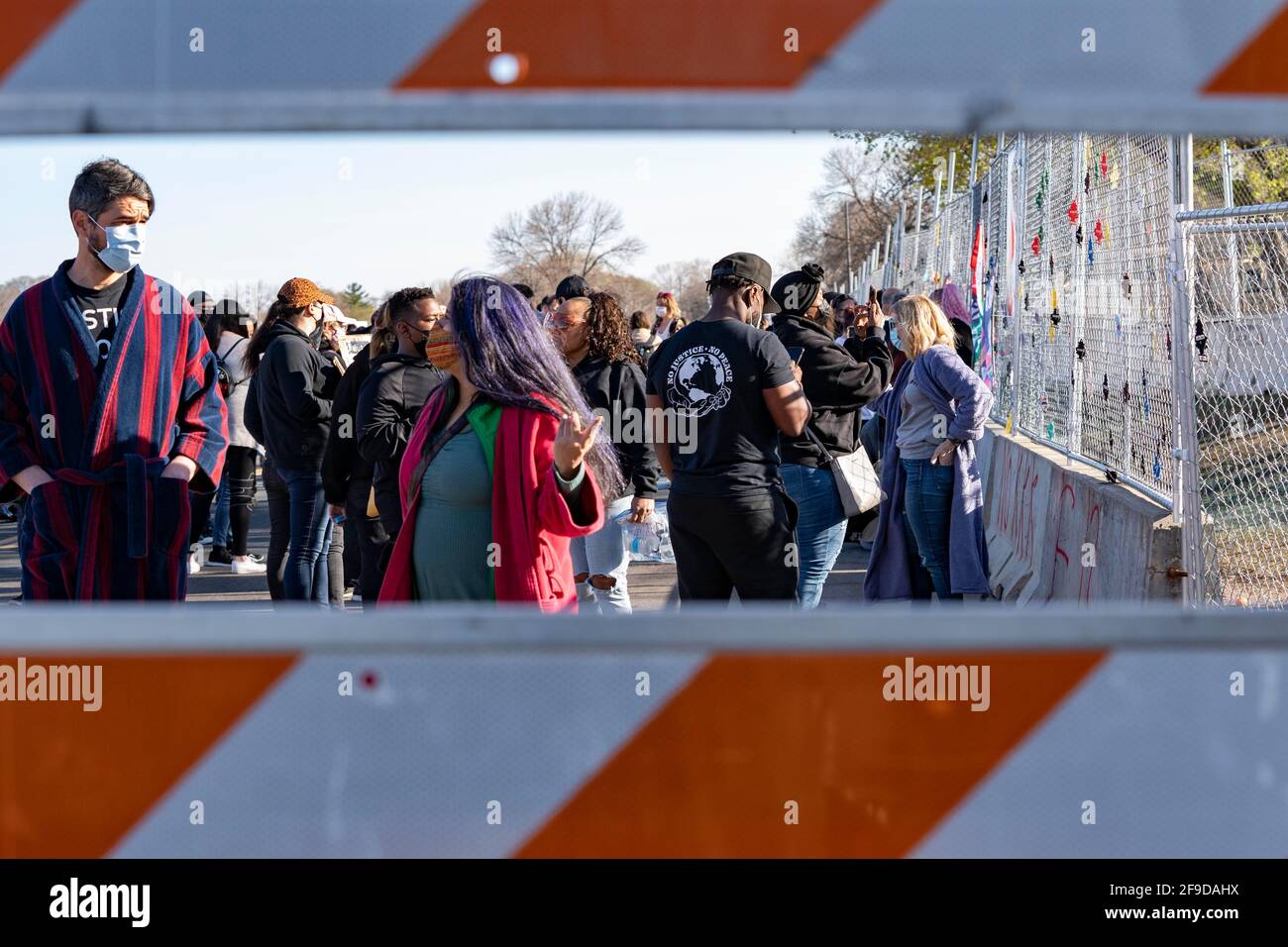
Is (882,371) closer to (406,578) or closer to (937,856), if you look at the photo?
(406,578)

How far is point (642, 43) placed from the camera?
1531 millimetres

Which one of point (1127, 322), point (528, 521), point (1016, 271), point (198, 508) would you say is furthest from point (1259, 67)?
point (1016, 271)

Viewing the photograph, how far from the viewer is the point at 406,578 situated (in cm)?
340

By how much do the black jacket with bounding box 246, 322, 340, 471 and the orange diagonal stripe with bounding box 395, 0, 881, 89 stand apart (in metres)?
5.86

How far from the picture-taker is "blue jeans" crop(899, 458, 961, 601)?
7223 millimetres

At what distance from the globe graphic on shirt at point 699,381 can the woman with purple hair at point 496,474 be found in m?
1.65

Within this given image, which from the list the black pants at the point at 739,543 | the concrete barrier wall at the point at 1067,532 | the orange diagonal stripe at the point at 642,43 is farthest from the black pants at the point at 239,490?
the orange diagonal stripe at the point at 642,43

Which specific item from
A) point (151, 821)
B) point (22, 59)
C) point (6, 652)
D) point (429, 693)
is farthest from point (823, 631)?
point (22, 59)

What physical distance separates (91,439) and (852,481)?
4.03m

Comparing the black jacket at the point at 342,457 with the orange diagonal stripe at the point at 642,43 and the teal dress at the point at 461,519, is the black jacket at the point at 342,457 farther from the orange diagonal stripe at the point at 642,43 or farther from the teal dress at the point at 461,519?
the orange diagonal stripe at the point at 642,43

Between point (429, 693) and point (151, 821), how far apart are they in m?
0.37

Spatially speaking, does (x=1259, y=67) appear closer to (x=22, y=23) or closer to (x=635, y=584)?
(x=22, y=23)

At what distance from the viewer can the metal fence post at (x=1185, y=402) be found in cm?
546

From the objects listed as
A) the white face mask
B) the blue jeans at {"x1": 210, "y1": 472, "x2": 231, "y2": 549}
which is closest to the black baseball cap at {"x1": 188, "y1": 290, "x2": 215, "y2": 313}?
the white face mask
